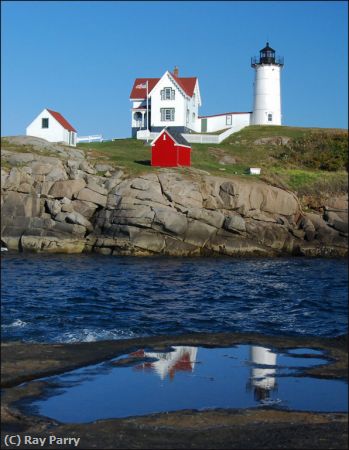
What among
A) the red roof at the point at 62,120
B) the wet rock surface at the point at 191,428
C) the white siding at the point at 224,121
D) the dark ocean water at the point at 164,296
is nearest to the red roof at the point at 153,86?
the white siding at the point at 224,121

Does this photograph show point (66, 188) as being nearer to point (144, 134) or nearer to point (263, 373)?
point (144, 134)

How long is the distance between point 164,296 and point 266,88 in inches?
1969

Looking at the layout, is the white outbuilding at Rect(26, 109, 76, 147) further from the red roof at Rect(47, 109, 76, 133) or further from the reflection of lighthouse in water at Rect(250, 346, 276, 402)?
the reflection of lighthouse in water at Rect(250, 346, 276, 402)

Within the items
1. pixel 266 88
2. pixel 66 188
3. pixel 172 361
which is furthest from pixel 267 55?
pixel 172 361

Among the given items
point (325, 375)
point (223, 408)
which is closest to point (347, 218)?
point (325, 375)

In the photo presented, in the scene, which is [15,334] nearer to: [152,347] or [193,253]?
[152,347]

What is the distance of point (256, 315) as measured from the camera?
2227 cm

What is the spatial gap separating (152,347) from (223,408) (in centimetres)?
545

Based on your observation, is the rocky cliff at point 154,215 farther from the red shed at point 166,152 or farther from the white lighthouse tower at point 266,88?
the white lighthouse tower at point 266,88

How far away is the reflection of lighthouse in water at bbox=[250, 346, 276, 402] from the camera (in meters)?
12.3

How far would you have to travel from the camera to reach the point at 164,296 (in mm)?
26516

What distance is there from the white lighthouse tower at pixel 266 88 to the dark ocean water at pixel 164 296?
36043 mm

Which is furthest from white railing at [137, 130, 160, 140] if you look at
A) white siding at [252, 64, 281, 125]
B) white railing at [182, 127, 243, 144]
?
white siding at [252, 64, 281, 125]

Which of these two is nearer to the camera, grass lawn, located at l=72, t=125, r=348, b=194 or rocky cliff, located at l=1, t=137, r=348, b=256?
rocky cliff, located at l=1, t=137, r=348, b=256
